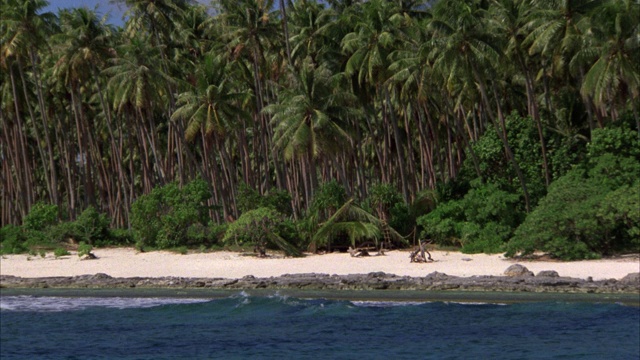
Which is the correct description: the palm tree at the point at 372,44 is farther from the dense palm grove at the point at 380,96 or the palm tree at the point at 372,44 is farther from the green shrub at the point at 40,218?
the green shrub at the point at 40,218

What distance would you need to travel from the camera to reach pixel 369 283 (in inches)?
1068

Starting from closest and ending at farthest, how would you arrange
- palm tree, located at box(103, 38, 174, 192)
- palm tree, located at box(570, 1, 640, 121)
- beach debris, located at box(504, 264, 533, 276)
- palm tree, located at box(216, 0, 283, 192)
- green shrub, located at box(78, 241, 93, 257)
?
beach debris, located at box(504, 264, 533, 276) < palm tree, located at box(570, 1, 640, 121) < green shrub, located at box(78, 241, 93, 257) < palm tree, located at box(103, 38, 174, 192) < palm tree, located at box(216, 0, 283, 192)

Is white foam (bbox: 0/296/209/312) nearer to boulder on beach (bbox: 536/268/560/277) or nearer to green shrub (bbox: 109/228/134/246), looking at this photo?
boulder on beach (bbox: 536/268/560/277)

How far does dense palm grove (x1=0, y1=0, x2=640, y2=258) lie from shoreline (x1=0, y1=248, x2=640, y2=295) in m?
1.28

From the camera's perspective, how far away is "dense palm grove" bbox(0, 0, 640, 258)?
31.8 m

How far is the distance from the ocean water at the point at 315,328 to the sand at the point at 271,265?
3982 mm

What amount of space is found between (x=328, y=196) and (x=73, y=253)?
11.7 metres

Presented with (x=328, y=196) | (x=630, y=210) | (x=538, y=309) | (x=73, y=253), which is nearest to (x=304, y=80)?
(x=328, y=196)

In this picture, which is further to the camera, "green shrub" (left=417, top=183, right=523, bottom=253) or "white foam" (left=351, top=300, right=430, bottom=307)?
"green shrub" (left=417, top=183, right=523, bottom=253)

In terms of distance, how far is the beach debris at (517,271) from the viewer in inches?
1049

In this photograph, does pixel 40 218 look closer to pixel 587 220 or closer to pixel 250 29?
pixel 250 29

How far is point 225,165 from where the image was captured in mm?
51750

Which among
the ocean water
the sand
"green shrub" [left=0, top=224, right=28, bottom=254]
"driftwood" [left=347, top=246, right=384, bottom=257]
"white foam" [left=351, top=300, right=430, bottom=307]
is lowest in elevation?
the ocean water

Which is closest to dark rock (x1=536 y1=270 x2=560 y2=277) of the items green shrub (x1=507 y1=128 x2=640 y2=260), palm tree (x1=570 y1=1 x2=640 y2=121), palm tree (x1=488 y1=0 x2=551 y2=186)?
green shrub (x1=507 y1=128 x2=640 y2=260)
